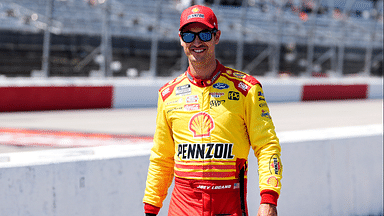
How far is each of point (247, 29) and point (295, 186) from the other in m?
→ 12.0

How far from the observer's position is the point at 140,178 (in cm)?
364

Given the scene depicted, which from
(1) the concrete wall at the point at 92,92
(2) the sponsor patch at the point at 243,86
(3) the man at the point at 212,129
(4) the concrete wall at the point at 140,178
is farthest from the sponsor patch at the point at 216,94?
(1) the concrete wall at the point at 92,92

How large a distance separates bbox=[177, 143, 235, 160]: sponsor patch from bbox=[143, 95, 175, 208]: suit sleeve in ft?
0.57

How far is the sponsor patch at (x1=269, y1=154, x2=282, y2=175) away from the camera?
2.15 meters

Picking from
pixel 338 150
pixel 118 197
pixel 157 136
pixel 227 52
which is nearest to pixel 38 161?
pixel 118 197

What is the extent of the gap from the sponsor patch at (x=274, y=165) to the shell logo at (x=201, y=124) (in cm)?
33

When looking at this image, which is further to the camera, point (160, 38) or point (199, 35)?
point (160, 38)

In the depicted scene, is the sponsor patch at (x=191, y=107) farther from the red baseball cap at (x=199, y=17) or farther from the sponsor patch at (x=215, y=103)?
the red baseball cap at (x=199, y=17)

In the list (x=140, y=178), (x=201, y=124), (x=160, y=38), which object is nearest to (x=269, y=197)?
(x=201, y=124)

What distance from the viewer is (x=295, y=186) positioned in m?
4.33

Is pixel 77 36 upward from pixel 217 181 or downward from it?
upward

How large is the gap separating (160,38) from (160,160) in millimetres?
11780

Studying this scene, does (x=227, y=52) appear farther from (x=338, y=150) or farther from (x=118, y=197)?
(x=118, y=197)

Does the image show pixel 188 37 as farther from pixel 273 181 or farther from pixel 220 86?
pixel 273 181
